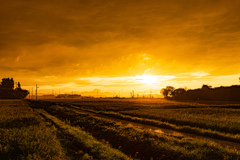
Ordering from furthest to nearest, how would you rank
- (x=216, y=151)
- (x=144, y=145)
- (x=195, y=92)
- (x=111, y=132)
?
(x=195, y=92)
(x=111, y=132)
(x=144, y=145)
(x=216, y=151)

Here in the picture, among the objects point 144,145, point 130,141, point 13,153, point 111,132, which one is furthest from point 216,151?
point 13,153

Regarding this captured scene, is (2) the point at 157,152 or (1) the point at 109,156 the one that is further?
(2) the point at 157,152

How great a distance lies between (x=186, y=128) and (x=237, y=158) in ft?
35.0

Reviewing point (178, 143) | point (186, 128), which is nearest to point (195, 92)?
point (186, 128)

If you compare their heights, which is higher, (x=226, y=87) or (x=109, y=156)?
(x=226, y=87)

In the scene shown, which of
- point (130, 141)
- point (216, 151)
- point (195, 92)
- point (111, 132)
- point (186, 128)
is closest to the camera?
point (216, 151)

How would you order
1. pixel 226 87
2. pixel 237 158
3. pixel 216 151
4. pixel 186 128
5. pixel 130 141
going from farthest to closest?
1. pixel 226 87
2. pixel 186 128
3. pixel 130 141
4. pixel 216 151
5. pixel 237 158

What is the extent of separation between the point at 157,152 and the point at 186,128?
1012cm

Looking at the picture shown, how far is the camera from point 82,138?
1656 centimetres

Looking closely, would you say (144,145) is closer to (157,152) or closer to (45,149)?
(157,152)

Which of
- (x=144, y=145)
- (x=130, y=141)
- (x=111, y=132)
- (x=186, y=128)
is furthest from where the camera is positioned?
(x=186, y=128)

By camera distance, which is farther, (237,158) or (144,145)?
(144,145)

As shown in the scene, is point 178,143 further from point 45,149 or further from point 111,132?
point 45,149

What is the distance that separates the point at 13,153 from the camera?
39.2 ft
